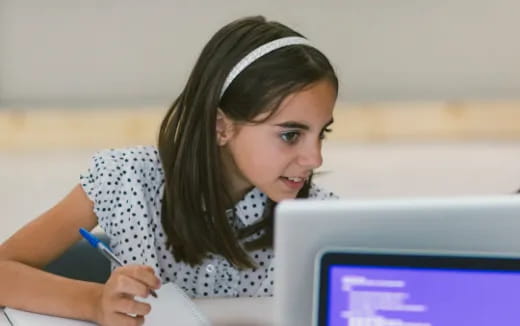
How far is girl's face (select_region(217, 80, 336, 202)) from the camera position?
1.03 metres

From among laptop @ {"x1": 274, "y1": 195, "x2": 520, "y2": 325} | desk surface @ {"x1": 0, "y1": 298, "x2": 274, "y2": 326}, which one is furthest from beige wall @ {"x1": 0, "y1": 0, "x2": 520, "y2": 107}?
laptop @ {"x1": 274, "y1": 195, "x2": 520, "y2": 325}

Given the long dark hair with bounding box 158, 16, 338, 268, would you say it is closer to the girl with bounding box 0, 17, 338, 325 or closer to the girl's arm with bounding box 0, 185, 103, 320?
the girl with bounding box 0, 17, 338, 325

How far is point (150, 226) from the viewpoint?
3.82 ft

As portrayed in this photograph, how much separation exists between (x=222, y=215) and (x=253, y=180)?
0.07 metres

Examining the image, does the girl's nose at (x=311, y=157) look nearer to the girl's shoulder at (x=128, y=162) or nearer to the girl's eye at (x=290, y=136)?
the girl's eye at (x=290, y=136)

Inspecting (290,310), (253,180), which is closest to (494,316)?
(290,310)

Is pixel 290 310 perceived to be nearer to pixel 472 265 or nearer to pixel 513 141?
pixel 472 265

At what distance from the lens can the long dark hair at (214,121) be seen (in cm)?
106

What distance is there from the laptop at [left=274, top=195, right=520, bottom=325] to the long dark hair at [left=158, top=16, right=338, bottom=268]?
0.52 meters


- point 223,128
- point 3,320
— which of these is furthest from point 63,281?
point 223,128

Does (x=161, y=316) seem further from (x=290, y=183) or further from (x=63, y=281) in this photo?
(x=290, y=183)

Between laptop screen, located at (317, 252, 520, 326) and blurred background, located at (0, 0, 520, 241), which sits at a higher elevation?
blurred background, located at (0, 0, 520, 241)

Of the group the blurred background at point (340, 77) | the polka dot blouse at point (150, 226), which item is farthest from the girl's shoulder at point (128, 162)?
the blurred background at point (340, 77)

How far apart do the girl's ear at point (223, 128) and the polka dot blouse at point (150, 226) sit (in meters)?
0.11
